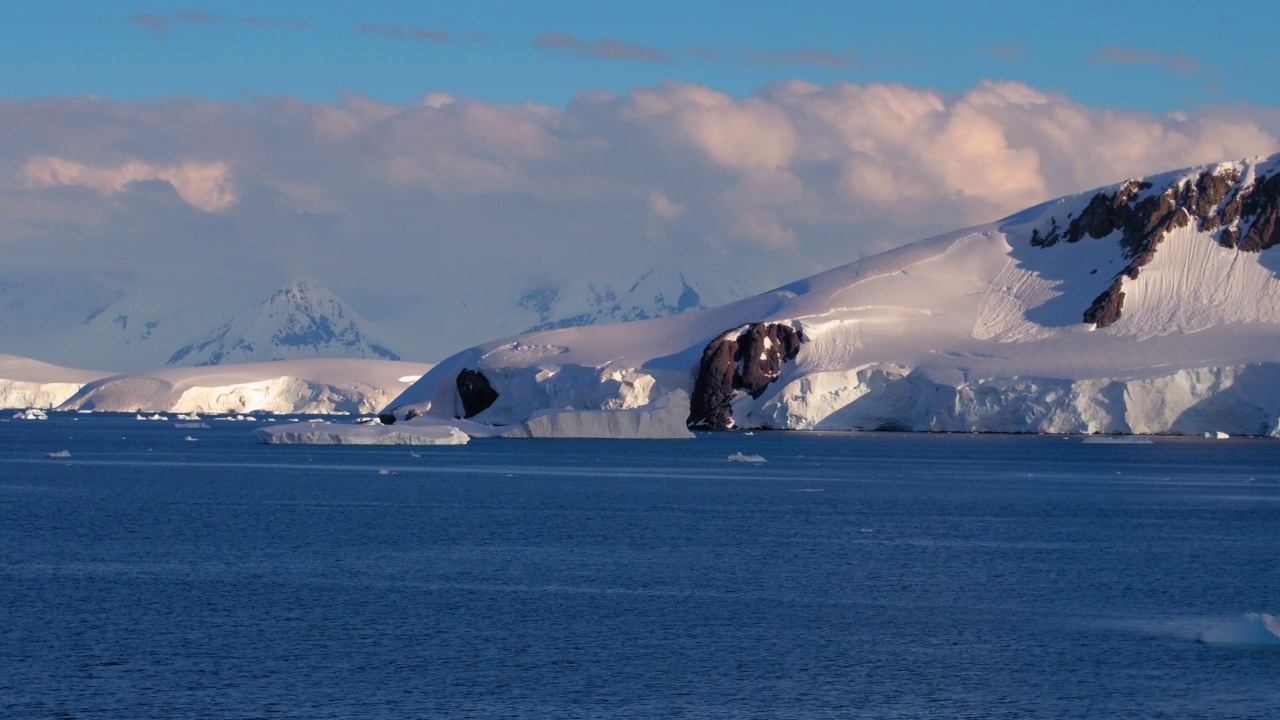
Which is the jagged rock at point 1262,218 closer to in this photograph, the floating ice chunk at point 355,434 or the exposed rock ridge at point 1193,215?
the exposed rock ridge at point 1193,215

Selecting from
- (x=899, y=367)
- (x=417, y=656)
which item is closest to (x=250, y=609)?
(x=417, y=656)

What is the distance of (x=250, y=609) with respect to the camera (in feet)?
75.9

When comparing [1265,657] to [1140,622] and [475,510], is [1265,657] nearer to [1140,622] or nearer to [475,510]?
[1140,622]

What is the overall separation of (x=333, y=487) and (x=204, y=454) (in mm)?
27543

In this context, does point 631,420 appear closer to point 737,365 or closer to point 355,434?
point 355,434

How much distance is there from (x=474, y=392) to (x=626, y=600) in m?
100.0

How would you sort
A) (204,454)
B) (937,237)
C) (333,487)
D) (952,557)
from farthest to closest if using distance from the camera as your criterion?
(937,237) → (204,454) → (333,487) → (952,557)

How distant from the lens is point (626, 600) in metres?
24.6

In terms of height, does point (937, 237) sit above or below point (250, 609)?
above

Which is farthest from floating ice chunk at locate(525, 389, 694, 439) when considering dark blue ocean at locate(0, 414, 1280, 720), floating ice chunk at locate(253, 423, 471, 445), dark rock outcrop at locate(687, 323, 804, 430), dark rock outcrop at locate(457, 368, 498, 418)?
dark blue ocean at locate(0, 414, 1280, 720)

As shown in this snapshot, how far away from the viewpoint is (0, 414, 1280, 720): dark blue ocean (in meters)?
17.7

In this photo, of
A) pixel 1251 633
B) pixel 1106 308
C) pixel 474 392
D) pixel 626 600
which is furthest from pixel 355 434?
pixel 1251 633

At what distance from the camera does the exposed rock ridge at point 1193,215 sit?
11700 centimetres

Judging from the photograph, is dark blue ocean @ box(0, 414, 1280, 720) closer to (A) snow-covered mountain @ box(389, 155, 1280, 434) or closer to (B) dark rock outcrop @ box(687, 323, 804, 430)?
(A) snow-covered mountain @ box(389, 155, 1280, 434)
